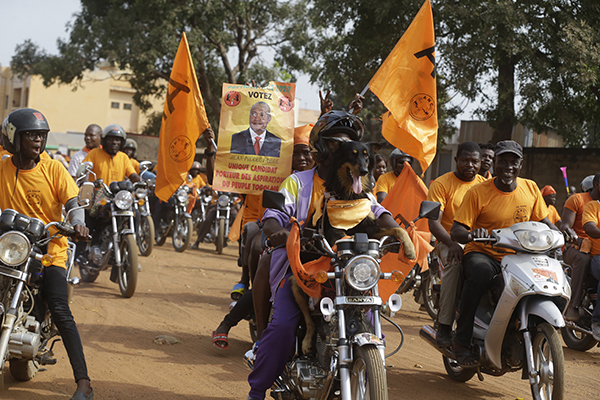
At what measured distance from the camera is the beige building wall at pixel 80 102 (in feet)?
184

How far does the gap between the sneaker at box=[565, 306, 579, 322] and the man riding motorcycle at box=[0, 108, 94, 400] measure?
5.30 metres

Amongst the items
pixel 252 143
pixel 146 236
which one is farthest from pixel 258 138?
pixel 146 236

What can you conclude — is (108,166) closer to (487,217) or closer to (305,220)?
(487,217)

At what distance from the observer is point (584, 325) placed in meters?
7.27

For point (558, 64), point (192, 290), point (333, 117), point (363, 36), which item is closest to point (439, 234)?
point (333, 117)

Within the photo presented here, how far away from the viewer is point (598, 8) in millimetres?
15586

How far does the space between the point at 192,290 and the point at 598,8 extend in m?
12.2

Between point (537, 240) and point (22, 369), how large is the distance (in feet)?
13.3

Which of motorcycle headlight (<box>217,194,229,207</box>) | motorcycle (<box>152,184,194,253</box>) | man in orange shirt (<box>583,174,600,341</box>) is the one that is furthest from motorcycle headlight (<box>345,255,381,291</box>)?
motorcycle headlight (<box>217,194,229,207</box>)

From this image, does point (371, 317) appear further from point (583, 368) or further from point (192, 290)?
point (192, 290)

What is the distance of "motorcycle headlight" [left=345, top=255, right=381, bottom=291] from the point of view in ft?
11.3

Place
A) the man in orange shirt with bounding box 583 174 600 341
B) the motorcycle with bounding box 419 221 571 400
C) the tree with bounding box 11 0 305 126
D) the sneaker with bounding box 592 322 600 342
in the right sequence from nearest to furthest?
the motorcycle with bounding box 419 221 571 400
the sneaker with bounding box 592 322 600 342
the man in orange shirt with bounding box 583 174 600 341
the tree with bounding box 11 0 305 126

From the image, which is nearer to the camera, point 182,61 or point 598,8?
point 182,61

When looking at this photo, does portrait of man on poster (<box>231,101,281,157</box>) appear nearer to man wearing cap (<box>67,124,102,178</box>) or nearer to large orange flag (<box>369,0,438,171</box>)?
large orange flag (<box>369,0,438,171</box>)
